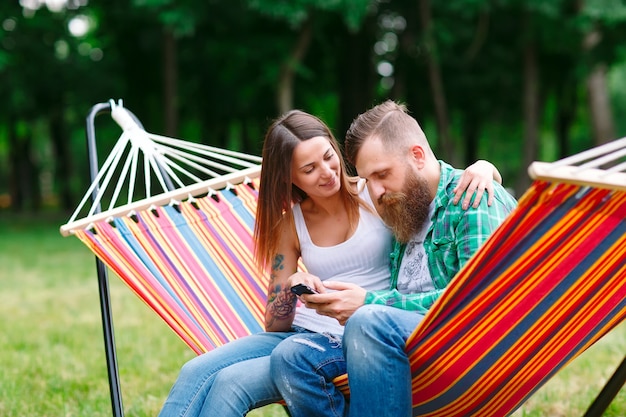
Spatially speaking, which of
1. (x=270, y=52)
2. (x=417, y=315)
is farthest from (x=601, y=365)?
(x=270, y=52)

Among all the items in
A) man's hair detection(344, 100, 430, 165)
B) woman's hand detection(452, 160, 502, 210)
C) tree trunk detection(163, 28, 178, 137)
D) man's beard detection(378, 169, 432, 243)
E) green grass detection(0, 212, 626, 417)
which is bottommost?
green grass detection(0, 212, 626, 417)

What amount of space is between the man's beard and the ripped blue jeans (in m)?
0.39

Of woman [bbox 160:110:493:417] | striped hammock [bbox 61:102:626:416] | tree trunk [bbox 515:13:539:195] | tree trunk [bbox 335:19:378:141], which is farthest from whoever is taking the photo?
tree trunk [bbox 335:19:378:141]

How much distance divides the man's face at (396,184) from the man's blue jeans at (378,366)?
334 mm

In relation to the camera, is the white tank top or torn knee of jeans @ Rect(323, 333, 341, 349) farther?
the white tank top

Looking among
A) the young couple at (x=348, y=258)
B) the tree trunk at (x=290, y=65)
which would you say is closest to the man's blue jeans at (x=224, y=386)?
the young couple at (x=348, y=258)

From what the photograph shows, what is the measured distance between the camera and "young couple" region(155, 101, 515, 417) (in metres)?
1.80

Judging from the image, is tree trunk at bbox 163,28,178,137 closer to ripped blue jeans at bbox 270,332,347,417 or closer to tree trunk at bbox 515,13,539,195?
tree trunk at bbox 515,13,539,195

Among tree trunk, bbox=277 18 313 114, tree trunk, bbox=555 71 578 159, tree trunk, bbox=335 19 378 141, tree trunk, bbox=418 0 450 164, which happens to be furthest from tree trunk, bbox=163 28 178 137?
tree trunk, bbox=555 71 578 159

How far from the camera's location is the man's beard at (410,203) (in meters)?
2.02

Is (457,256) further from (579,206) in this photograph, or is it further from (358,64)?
(358,64)

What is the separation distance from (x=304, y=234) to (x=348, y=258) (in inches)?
5.8

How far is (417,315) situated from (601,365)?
6.32 feet

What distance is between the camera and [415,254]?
2.07 metres
